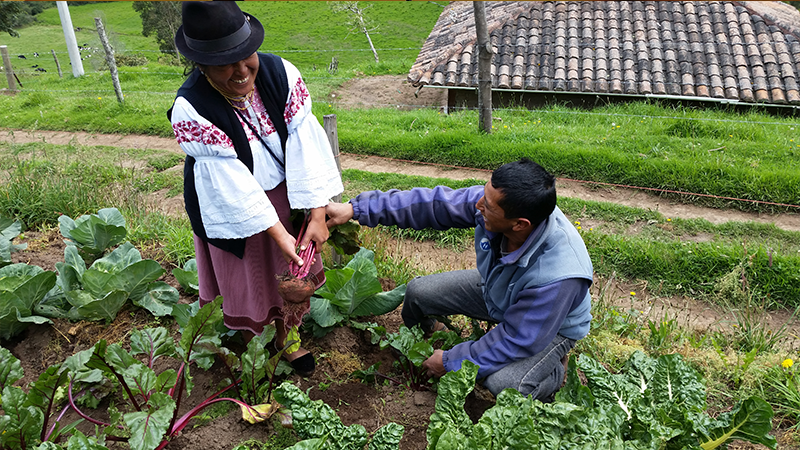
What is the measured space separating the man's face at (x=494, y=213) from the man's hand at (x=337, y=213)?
71cm

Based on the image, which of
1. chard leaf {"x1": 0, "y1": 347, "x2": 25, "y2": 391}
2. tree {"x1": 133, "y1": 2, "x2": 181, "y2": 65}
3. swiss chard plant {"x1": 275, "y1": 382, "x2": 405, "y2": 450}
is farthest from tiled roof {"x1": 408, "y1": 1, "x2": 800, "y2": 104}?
tree {"x1": 133, "y1": 2, "x2": 181, "y2": 65}

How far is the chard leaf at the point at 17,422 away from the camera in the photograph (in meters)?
2.01

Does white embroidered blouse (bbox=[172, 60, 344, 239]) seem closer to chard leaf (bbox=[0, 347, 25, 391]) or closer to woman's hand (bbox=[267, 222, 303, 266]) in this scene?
woman's hand (bbox=[267, 222, 303, 266])

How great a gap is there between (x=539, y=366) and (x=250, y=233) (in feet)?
4.71

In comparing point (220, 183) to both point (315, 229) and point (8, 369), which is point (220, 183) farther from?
point (8, 369)

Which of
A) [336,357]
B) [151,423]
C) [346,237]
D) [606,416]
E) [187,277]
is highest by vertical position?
[346,237]

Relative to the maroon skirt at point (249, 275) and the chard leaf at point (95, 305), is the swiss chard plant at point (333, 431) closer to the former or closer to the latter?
the maroon skirt at point (249, 275)

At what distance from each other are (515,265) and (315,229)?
0.93 m

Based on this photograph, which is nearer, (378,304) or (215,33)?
(215,33)

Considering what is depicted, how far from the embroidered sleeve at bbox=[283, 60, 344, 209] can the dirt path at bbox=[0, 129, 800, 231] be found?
414cm

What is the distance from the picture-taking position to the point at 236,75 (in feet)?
6.81

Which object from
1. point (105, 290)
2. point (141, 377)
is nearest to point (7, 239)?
point (105, 290)

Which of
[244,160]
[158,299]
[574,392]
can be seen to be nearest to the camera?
[244,160]

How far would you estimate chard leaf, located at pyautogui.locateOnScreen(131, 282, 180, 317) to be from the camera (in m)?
3.10
